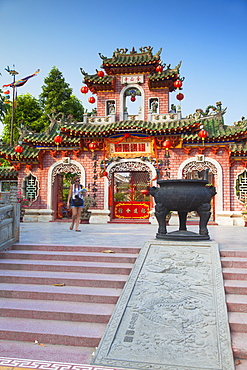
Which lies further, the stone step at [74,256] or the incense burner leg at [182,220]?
the incense burner leg at [182,220]

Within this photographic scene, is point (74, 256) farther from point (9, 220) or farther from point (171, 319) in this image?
point (171, 319)

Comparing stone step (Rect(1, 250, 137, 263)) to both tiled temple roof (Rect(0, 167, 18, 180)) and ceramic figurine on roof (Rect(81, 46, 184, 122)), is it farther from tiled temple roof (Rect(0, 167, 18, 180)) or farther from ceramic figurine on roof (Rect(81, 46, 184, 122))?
tiled temple roof (Rect(0, 167, 18, 180))

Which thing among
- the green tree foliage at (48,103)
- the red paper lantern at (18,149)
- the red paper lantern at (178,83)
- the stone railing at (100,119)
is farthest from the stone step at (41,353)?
the green tree foliage at (48,103)

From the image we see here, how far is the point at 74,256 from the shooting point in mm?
5215

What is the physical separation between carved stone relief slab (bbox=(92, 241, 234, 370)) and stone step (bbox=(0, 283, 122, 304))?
0.90 feet

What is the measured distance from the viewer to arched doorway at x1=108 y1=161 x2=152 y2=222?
1364 centimetres

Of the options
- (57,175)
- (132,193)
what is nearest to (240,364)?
(132,193)

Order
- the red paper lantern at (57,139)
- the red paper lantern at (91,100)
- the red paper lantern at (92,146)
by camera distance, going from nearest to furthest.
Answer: the red paper lantern at (57,139) < the red paper lantern at (92,146) < the red paper lantern at (91,100)

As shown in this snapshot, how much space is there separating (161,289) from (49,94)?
2224cm

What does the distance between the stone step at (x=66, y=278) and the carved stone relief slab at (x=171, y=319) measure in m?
0.28

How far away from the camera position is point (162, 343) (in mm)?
3084

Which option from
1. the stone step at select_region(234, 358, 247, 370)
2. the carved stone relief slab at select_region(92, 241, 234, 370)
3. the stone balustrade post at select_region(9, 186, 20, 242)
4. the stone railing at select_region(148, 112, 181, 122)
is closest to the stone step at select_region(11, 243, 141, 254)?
the stone balustrade post at select_region(9, 186, 20, 242)

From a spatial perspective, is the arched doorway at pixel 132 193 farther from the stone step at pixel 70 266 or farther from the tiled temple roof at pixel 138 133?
the stone step at pixel 70 266

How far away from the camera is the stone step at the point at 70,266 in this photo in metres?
4.70
